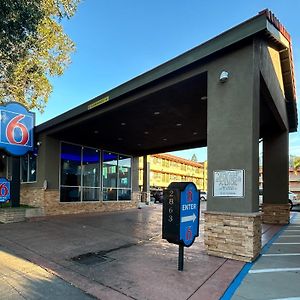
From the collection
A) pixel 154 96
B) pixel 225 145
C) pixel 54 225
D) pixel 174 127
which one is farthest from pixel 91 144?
pixel 225 145

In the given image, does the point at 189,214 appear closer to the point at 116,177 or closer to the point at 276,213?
the point at 276,213

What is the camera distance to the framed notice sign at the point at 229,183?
22.8 feet

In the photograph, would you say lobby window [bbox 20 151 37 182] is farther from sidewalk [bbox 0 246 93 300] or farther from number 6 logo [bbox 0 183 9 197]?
sidewalk [bbox 0 246 93 300]

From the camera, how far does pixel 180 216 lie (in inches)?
230

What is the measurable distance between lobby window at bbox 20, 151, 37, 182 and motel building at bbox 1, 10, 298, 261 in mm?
57

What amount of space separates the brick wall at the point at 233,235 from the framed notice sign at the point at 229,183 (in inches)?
18.4

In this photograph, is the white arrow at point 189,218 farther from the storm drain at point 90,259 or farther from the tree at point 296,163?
the tree at point 296,163

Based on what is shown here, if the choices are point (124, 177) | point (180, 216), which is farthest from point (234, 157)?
point (124, 177)

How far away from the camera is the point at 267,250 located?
8109 mm

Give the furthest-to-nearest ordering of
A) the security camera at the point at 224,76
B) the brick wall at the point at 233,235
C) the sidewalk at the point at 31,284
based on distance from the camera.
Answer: the security camera at the point at 224,76 → the brick wall at the point at 233,235 → the sidewalk at the point at 31,284

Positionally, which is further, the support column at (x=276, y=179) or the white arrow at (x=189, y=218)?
the support column at (x=276, y=179)

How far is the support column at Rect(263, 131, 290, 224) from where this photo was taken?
13.6 m

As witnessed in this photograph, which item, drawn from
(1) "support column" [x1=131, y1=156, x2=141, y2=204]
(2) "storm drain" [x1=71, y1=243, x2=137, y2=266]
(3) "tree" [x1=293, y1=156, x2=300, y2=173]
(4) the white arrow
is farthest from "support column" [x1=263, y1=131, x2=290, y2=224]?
(3) "tree" [x1=293, y1=156, x2=300, y2=173]

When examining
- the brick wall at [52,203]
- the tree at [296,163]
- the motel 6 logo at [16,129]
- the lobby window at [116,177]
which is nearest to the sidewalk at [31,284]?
the motel 6 logo at [16,129]
